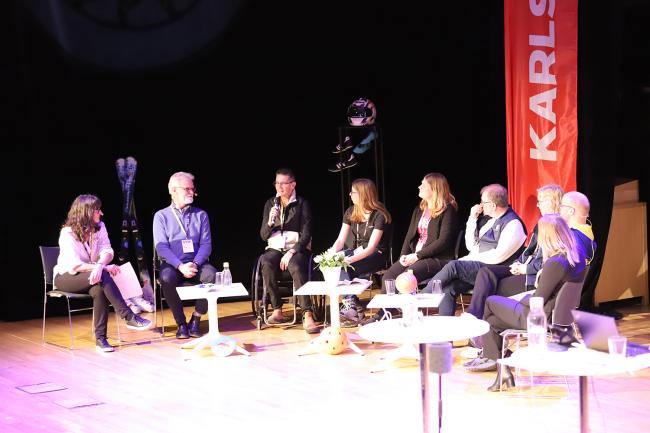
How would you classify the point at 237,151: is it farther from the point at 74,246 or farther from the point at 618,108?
the point at 618,108

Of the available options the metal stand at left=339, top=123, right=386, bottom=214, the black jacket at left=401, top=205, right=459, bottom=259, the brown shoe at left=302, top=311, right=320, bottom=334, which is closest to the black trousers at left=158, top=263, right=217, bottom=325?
the brown shoe at left=302, top=311, right=320, bottom=334

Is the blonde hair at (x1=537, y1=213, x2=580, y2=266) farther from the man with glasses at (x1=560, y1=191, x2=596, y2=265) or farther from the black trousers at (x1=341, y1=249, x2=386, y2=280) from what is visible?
the black trousers at (x1=341, y1=249, x2=386, y2=280)

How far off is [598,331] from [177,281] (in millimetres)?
4424

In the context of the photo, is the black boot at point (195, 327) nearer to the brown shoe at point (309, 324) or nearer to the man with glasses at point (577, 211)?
the brown shoe at point (309, 324)

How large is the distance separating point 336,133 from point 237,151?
1.02 meters

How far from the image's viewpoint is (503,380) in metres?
5.30

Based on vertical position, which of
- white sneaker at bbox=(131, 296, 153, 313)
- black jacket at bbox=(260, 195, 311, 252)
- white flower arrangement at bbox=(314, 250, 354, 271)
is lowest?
A: white sneaker at bbox=(131, 296, 153, 313)

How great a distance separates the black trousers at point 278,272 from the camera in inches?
295

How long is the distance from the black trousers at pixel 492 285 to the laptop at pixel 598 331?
245 centimetres

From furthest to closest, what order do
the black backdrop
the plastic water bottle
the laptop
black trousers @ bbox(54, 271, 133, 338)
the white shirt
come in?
the black backdrop
black trousers @ bbox(54, 271, 133, 338)
the white shirt
the plastic water bottle
the laptop

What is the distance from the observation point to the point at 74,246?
7051 millimetres

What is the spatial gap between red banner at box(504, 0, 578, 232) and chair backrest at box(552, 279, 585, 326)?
7.07 ft

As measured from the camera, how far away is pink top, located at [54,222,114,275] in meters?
7.03

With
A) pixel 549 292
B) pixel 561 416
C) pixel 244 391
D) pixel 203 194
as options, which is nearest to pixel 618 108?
pixel 549 292
